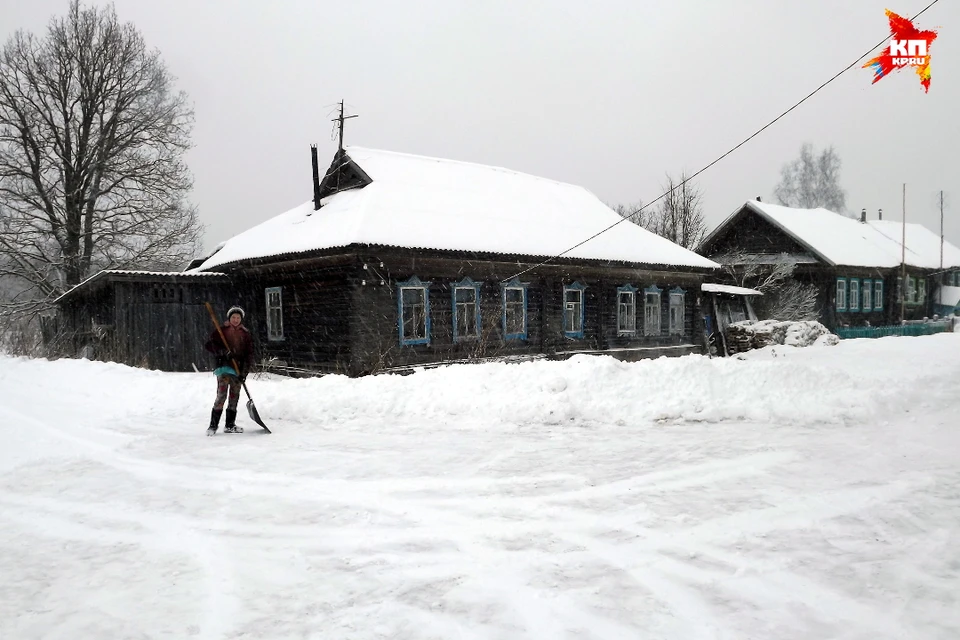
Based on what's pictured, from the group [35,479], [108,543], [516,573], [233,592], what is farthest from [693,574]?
[35,479]

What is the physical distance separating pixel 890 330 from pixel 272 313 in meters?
27.3

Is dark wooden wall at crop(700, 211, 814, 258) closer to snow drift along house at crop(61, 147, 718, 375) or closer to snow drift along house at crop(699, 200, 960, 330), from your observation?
snow drift along house at crop(699, 200, 960, 330)

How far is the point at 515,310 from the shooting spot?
17.8 metres

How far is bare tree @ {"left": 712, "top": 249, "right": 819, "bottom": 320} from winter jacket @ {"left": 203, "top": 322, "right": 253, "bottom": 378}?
90.9 feet

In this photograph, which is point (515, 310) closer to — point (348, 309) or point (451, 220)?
point (451, 220)

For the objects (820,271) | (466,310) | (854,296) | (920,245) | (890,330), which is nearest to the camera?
(466,310)

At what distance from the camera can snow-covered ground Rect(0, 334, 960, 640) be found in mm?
3500

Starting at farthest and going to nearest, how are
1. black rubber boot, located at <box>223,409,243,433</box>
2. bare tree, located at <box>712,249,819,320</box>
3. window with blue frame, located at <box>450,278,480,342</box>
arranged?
bare tree, located at <box>712,249,819,320</box> → window with blue frame, located at <box>450,278,480,342</box> → black rubber boot, located at <box>223,409,243,433</box>

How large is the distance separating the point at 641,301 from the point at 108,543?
18.9 meters

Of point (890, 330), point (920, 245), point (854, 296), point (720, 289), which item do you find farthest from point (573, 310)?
point (920, 245)

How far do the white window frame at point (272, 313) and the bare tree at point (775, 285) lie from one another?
932 inches

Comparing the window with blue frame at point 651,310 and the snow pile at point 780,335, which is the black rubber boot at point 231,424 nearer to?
the window with blue frame at point 651,310

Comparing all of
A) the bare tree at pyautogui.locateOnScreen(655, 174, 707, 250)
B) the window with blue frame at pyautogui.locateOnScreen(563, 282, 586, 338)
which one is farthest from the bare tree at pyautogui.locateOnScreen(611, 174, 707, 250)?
the window with blue frame at pyautogui.locateOnScreen(563, 282, 586, 338)

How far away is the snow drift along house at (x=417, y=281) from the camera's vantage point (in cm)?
1523
